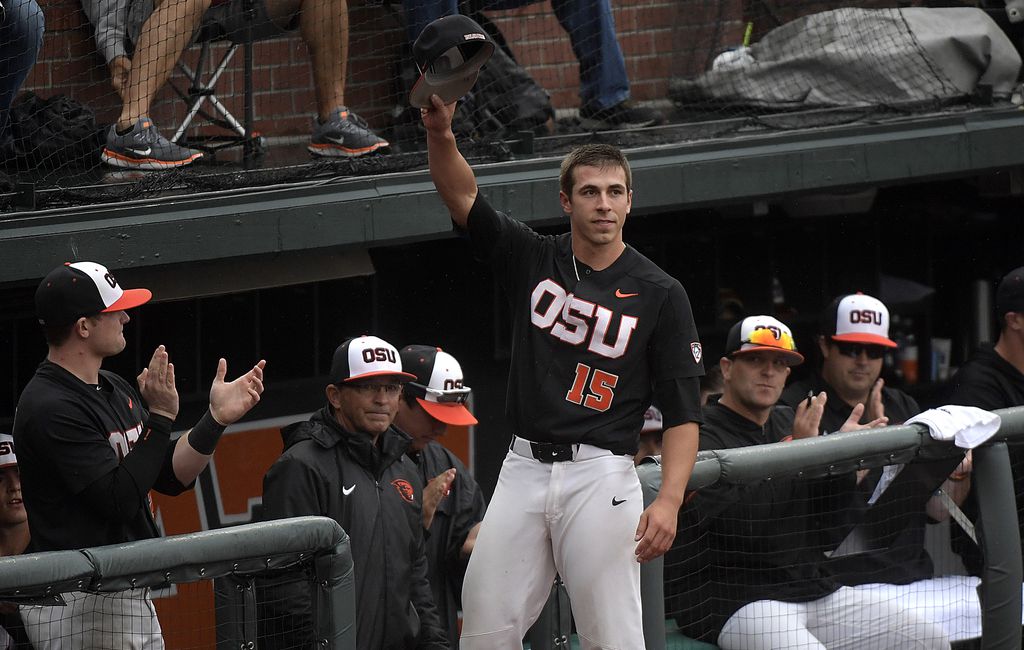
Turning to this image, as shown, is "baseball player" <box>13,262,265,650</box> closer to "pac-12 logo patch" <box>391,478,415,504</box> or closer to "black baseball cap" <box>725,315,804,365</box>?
"pac-12 logo patch" <box>391,478,415,504</box>

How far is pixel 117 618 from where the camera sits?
3.34 metres

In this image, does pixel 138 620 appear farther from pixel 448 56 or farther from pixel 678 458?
pixel 448 56

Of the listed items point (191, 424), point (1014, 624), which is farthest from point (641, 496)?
point (191, 424)

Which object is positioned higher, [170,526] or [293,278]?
[293,278]

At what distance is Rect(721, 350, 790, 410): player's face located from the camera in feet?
15.6

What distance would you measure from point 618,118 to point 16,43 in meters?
2.73

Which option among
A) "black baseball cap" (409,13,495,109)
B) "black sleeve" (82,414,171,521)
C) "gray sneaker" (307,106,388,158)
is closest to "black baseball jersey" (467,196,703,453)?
"black baseball cap" (409,13,495,109)

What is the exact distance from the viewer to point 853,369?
5.41 metres

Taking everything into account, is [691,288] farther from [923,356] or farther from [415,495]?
[415,495]

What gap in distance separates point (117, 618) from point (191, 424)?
243 centimetres

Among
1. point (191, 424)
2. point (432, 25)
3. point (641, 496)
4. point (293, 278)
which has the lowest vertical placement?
point (191, 424)

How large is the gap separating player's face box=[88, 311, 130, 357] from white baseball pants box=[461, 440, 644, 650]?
1.27 metres

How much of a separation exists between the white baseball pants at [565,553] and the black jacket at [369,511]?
0.81 meters

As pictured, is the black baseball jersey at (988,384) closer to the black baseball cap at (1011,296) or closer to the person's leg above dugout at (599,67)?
the black baseball cap at (1011,296)
